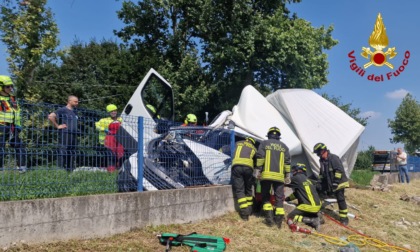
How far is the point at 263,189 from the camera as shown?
7805mm

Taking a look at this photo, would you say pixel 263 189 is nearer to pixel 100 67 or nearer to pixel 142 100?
pixel 142 100

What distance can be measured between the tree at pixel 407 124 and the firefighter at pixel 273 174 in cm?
2912

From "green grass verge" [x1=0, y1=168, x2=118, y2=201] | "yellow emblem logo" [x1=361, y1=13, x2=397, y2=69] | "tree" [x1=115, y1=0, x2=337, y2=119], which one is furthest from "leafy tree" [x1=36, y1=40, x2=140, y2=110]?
"green grass verge" [x1=0, y1=168, x2=118, y2=201]

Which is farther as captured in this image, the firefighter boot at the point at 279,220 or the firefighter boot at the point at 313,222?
the firefighter boot at the point at 313,222

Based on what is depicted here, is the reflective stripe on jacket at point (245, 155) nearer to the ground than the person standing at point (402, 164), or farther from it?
farther from it

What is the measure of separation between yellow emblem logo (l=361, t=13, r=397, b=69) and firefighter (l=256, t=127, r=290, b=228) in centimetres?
361

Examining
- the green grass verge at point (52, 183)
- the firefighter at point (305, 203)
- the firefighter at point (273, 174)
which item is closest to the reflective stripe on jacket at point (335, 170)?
the firefighter at point (305, 203)

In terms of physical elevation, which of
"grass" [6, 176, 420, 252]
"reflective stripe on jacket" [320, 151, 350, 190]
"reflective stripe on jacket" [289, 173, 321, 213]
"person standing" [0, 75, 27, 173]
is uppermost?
"person standing" [0, 75, 27, 173]

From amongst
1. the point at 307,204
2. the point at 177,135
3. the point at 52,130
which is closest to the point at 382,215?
the point at 307,204

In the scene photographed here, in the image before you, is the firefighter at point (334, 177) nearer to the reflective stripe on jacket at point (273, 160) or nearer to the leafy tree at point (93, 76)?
the reflective stripe on jacket at point (273, 160)

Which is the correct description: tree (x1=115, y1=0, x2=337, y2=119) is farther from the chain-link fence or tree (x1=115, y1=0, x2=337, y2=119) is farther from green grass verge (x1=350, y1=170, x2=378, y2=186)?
the chain-link fence

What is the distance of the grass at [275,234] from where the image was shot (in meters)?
5.21

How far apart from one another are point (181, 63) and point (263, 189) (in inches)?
416

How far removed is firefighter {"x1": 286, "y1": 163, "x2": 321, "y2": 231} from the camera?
805 centimetres
